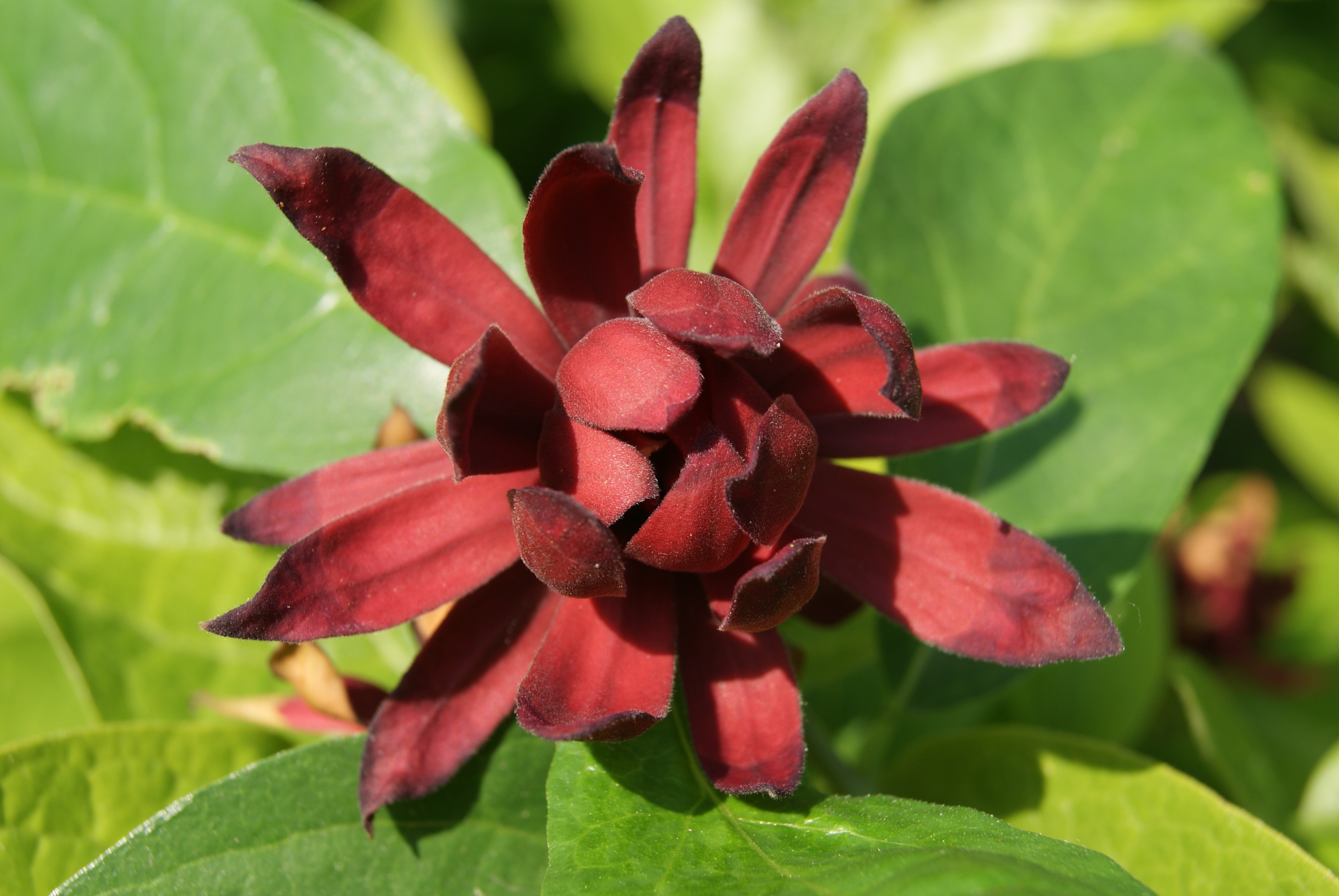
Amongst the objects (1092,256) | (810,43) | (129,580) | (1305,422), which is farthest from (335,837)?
(1305,422)

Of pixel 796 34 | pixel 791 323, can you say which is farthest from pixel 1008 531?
pixel 796 34

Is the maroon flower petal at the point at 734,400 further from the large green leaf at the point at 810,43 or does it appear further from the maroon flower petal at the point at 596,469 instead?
the large green leaf at the point at 810,43

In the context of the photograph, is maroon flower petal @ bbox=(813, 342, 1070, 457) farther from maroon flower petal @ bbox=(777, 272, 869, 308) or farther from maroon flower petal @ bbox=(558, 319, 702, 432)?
maroon flower petal @ bbox=(558, 319, 702, 432)

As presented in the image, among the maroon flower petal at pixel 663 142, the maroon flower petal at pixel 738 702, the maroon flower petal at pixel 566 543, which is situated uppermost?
the maroon flower petal at pixel 663 142

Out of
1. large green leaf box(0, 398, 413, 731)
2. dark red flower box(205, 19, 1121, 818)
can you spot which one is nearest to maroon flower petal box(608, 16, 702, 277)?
dark red flower box(205, 19, 1121, 818)

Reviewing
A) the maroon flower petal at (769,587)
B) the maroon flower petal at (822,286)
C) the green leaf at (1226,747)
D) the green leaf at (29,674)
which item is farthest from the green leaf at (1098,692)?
the green leaf at (29,674)

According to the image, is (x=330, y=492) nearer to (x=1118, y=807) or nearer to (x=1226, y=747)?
(x=1118, y=807)

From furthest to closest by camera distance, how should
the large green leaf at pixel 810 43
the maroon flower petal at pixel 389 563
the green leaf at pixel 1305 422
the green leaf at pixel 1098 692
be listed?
the green leaf at pixel 1305 422, the large green leaf at pixel 810 43, the green leaf at pixel 1098 692, the maroon flower petal at pixel 389 563

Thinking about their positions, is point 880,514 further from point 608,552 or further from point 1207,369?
point 1207,369
